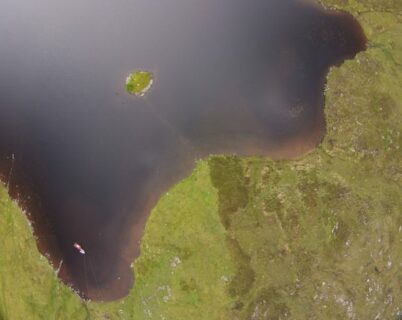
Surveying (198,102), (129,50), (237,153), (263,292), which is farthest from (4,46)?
(263,292)

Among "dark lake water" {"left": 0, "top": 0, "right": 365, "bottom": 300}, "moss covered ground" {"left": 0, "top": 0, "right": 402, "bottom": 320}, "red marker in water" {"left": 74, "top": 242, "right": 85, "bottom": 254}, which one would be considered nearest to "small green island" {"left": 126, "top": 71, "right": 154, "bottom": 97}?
"dark lake water" {"left": 0, "top": 0, "right": 365, "bottom": 300}

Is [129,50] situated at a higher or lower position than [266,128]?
higher

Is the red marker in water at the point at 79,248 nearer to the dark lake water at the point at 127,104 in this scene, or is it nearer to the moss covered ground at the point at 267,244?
the dark lake water at the point at 127,104

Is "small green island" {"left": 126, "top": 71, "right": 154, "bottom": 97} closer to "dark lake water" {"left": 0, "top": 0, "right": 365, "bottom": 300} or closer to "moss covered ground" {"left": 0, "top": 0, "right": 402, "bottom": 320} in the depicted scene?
"dark lake water" {"left": 0, "top": 0, "right": 365, "bottom": 300}

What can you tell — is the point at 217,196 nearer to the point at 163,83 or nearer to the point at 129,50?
the point at 163,83

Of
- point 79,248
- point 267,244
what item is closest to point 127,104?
point 79,248

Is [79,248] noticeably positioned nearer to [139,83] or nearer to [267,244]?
[139,83]
